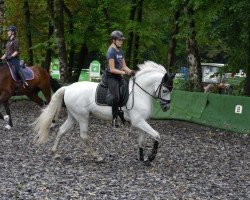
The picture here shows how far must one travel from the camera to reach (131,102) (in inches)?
471

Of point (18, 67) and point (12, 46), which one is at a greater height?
point (12, 46)

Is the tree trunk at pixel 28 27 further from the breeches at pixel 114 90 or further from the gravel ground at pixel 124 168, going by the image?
the breeches at pixel 114 90

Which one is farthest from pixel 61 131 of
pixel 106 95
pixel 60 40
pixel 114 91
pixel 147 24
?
pixel 147 24

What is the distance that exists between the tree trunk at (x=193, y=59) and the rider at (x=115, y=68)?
10475 mm

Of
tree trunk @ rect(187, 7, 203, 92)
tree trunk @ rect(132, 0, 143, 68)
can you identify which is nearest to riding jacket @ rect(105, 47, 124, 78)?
tree trunk @ rect(187, 7, 203, 92)

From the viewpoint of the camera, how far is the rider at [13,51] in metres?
16.7

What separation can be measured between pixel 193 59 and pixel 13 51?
8.41 m

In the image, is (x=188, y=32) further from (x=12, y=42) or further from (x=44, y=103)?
(x=12, y=42)

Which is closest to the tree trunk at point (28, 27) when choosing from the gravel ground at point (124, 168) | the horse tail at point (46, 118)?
the gravel ground at point (124, 168)

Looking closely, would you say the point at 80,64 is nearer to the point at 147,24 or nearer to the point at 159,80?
the point at 147,24

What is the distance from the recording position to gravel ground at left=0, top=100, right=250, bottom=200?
9078 mm

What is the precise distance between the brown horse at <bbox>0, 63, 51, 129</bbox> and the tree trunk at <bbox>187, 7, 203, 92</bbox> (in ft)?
20.5

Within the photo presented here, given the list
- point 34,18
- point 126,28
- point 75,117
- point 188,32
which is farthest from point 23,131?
point 34,18

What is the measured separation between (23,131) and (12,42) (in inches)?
111
